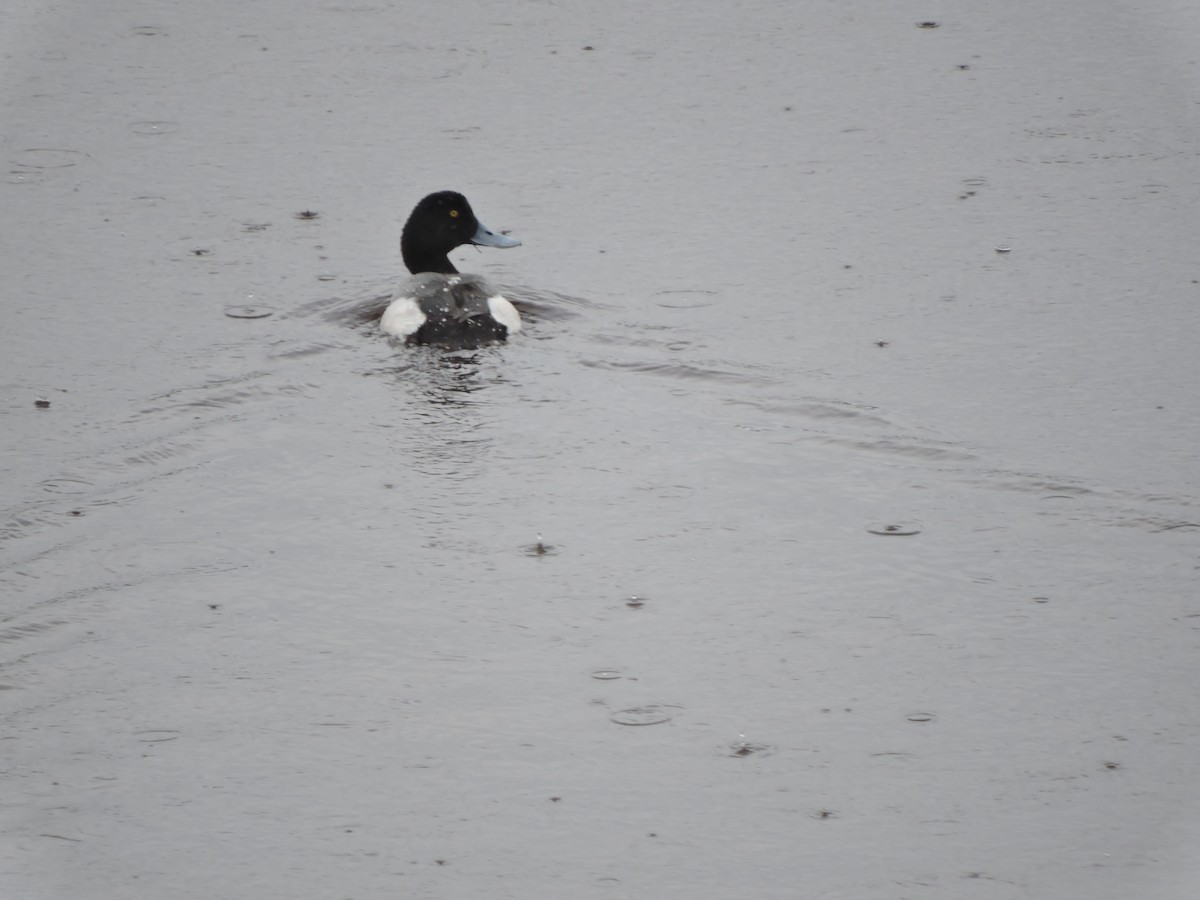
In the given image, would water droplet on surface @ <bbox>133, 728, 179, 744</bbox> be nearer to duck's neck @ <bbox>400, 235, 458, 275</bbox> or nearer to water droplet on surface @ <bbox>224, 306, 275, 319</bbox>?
water droplet on surface @ <bbox>224, 306, 275, 319</bbox>

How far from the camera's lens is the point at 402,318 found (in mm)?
7746

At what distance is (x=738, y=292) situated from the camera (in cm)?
786

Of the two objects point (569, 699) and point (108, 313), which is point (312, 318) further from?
point (569, 699)

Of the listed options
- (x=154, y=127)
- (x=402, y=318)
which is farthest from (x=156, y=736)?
(x=154, y=127)

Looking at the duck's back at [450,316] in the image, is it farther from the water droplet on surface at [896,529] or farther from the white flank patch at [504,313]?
the water droplet on surface at [896,529]

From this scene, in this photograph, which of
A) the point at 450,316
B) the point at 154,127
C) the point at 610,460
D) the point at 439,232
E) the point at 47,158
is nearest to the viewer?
the point at 610,460

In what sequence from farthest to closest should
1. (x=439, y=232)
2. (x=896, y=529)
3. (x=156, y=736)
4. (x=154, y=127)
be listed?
(x=154, y=127) < (x=439, y=232) < (x=896, y=529) < (x=156, y=736)

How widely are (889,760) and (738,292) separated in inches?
142

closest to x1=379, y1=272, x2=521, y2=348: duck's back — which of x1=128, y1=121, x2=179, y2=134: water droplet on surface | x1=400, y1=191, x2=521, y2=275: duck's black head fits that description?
x1=400, y1=191, x2=521, y2=275: duck's black head

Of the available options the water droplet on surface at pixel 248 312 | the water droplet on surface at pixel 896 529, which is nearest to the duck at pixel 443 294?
the water droplet on surface at pixel 248 312

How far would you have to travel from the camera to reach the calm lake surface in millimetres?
4402

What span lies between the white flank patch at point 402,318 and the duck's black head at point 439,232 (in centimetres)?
50

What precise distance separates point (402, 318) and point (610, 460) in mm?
1692

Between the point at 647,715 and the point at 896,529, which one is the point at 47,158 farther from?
the point at 647,715
